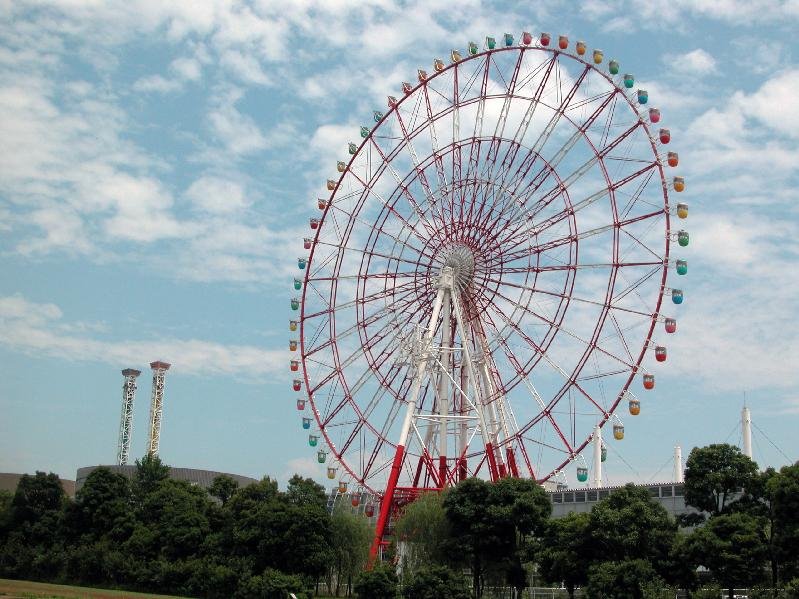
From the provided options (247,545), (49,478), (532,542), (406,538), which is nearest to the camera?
(532,542)

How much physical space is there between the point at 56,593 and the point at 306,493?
50.7ft

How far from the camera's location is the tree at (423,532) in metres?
52.1

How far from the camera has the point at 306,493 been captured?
61.2 m

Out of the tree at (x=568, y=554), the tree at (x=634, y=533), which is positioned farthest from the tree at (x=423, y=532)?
the tree at (x=634, y=533)

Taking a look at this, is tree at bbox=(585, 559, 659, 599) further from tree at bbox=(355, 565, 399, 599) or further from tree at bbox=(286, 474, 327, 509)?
tree at bbox=(286, 474, 327, 509)

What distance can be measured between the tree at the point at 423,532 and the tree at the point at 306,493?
7823mm

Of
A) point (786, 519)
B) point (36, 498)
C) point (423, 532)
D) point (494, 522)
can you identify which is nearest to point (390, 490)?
point (423, 532)

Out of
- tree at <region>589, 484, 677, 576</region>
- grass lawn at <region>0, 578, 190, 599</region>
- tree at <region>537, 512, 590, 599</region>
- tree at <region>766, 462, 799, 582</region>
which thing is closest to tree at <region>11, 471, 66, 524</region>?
grass lawn at <region>0, 578, 190, 599</region>

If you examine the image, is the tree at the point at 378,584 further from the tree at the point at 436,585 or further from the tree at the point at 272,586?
the tree at the point at 272,586

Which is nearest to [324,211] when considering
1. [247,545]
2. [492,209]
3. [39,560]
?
[492,209]

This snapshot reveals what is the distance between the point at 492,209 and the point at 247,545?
81.6ft

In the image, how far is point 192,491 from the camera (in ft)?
237

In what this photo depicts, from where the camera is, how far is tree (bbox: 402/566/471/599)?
47312mm

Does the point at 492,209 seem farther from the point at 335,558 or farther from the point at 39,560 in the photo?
the point at 39,560
